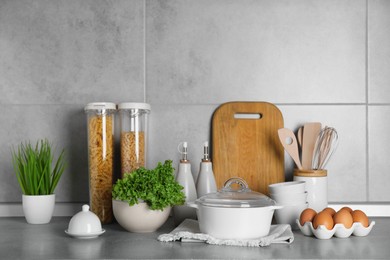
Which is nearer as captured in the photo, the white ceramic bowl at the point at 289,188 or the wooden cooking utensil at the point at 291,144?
the white ceramic bowl at the point at 289,188

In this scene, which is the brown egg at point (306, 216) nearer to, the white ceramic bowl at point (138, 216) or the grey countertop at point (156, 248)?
the grey countertop at point (156, 248)

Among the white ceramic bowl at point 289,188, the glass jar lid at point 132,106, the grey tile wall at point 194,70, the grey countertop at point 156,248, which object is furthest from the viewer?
the grey tile wall at point 194,70

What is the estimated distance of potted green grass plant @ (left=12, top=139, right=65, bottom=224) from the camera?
1.44 m

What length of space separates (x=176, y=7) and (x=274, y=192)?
2.30ft

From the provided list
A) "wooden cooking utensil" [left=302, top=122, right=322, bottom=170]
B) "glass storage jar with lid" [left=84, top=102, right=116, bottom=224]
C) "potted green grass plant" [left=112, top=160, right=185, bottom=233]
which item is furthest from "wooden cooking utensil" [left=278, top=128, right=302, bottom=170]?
"glass storage jar with lid" [left=84, top=102, right=116, bottom=224]

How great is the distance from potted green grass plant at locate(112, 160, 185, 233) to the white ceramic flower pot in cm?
28

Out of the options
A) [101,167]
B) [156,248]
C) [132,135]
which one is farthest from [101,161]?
[156,248]

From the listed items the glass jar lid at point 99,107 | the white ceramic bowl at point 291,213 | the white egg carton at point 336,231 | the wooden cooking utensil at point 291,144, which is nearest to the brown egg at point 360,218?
the white egg carton at point 336,231

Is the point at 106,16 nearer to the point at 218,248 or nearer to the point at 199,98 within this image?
the point at 199,98

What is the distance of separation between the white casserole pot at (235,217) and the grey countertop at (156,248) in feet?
0.14

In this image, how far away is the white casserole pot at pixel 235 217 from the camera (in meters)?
1.15

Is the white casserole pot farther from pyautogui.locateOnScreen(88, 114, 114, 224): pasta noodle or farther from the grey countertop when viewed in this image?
pyautogui.locateOnScreen(88, 114, 114, 224): pasta noodle

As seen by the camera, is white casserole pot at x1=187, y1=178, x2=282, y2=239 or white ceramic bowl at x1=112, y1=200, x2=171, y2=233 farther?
white ceramic bowl at x1=112, y1=200, x2=171, y2=233

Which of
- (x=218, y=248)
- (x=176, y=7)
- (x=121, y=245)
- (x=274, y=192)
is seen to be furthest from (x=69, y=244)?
(x=176, y=7)
